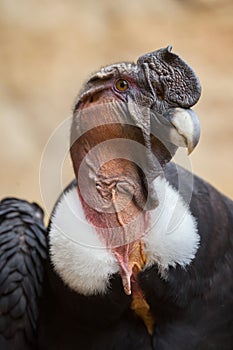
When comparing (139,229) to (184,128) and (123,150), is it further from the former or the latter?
(184,128)

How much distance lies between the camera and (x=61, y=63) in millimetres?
4863

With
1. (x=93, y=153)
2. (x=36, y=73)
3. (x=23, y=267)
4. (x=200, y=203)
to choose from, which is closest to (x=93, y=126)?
(x=93, y=153)

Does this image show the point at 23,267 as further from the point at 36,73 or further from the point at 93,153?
the point at 36,73

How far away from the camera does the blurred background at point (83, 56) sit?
4547 mm

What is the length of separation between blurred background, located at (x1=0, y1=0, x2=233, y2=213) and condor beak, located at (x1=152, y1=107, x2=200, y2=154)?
7.51 feet

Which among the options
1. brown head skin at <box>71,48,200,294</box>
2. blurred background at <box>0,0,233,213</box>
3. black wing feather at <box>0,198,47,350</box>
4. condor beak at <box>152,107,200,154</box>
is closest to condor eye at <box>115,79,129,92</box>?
brown head skin at <box>71,48,200,294</box>

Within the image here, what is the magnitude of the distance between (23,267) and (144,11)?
9.16ft

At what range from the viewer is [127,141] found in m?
2.16

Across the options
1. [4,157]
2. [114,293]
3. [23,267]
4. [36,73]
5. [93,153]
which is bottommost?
[114,293]

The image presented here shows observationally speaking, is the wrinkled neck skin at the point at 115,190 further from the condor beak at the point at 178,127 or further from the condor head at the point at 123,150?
the condor beak at the point at 178,127

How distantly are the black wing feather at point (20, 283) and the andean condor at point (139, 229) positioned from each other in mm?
161

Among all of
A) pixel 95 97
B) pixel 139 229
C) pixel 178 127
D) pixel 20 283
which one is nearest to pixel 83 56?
pixel 20 283

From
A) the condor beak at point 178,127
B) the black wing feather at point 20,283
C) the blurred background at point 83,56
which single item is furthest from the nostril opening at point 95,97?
the blurred background at point 83,56

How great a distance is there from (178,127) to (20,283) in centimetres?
85
